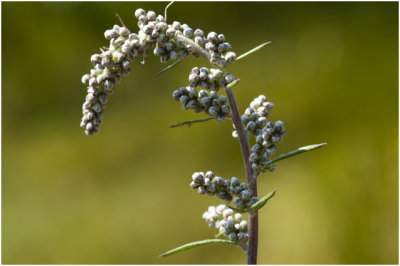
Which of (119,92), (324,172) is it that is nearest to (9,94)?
(119,92)

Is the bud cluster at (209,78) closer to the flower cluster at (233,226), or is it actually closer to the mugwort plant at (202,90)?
the mugwort plant at (202,90)

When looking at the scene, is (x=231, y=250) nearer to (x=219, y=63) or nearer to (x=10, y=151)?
(x=10, y=151)

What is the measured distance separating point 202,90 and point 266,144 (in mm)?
148

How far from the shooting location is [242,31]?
2520 millimetres

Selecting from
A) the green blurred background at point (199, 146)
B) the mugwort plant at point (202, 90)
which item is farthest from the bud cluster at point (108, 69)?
the green blurred background at point (199, 146)

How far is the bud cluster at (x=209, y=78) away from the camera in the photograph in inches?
29.2

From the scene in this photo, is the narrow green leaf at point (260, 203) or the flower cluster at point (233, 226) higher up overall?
the narrow green leaf at point (260, 203)

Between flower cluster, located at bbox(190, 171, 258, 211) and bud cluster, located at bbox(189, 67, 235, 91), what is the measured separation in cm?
15

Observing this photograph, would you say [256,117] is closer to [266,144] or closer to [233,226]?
[266,144]

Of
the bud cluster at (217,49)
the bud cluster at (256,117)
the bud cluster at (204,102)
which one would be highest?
the bud cluster at (217,49)

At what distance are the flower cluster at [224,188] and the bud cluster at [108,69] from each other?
205 mm

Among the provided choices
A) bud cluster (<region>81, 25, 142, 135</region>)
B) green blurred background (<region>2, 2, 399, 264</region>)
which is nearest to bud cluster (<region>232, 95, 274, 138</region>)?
bud cluster (<region>81, 25, 142, 135</region>)

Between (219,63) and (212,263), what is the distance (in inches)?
67.8

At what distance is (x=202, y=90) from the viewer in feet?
2.55
